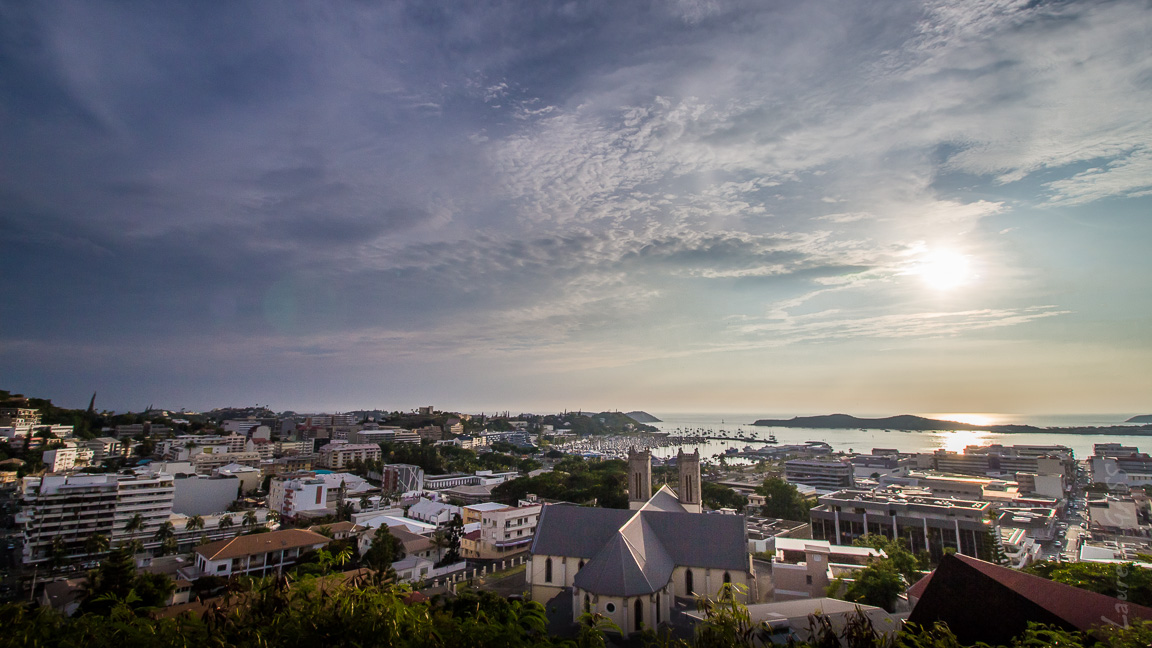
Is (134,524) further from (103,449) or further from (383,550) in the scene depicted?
(103,449)

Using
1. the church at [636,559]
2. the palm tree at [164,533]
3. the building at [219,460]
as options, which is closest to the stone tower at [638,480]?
the church at [636,559]

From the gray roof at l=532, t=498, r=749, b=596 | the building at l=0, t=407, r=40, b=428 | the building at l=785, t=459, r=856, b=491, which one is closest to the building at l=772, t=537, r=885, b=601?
the gray roof at l=532, t=498, r=749, b=596

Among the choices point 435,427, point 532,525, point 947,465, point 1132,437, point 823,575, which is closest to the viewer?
point 823,575

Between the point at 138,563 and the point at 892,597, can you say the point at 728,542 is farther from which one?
the point at 138,563

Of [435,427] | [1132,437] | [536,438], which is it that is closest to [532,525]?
[435,427]

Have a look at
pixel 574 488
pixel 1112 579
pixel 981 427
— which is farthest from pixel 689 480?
pixel 981 427

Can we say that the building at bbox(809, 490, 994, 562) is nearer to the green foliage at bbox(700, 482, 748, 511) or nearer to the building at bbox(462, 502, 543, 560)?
the green foliage at bbox(700, 482, 748, 511)

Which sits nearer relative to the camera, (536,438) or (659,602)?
(659,602)

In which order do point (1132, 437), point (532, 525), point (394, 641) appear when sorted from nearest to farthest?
point (394, 641) → point (532, 525) → point (1132, 437)
